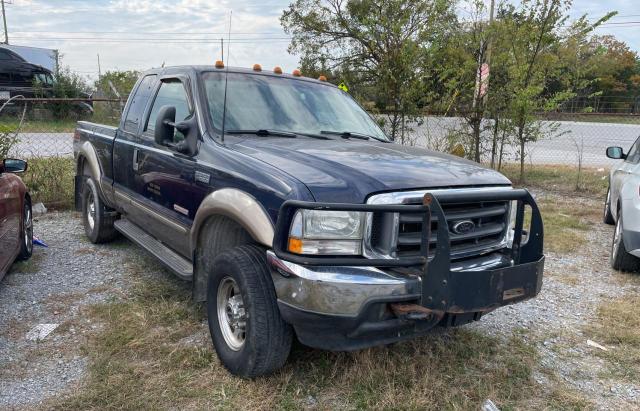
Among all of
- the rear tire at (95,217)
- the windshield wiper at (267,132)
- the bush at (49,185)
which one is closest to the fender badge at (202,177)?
the windshield wiper at (267,132)

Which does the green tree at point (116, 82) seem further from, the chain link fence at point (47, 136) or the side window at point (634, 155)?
the side window at point (634, 155)

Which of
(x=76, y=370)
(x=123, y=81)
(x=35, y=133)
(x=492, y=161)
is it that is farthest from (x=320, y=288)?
(x=123, y=81)

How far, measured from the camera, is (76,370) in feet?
10.8

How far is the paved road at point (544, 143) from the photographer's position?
11359 mm

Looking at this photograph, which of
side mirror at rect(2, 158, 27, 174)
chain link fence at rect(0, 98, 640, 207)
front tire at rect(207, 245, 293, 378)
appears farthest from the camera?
chain link fence at rect(0, 98, 640, 207)

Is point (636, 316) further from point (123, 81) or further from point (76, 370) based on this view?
point (123, 81)

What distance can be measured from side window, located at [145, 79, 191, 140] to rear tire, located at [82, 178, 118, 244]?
1605 millimetres

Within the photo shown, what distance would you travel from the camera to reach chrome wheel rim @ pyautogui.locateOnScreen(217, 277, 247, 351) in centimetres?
319

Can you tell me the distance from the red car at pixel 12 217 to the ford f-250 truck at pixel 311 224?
1.15m

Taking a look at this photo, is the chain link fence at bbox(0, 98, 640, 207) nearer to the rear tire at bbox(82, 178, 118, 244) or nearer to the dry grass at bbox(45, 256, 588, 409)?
the rear tire at bbox(82, 178, 118, 244)

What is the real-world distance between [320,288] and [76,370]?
179cm

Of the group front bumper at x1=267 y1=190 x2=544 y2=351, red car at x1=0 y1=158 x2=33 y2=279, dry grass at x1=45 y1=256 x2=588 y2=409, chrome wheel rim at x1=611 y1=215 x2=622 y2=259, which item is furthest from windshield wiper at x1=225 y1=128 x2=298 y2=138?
chrome wheel rim at x1=611 y1=215 x2=622 y2=259

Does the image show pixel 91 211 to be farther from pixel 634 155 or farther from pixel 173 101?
pixel 634 155

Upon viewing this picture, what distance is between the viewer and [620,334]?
4043mm
